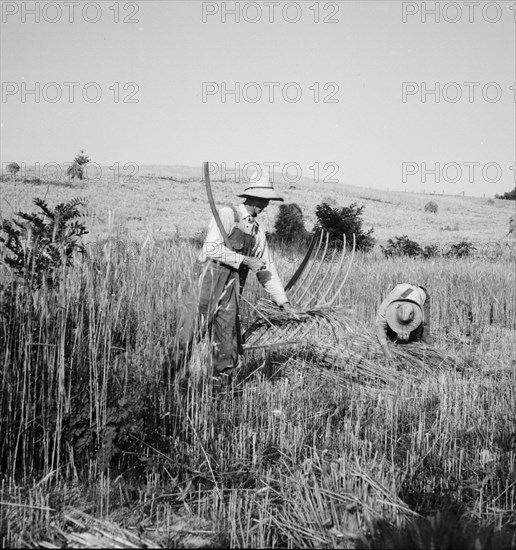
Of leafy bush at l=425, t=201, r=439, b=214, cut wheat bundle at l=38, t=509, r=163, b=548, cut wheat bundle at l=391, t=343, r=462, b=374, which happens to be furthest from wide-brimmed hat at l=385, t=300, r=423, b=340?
leafy bush at l=425, t=201, r=439, b=214

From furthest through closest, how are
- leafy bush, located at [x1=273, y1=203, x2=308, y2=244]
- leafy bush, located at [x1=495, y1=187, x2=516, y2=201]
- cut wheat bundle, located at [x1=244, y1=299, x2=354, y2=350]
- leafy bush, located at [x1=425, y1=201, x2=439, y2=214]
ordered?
leafy bush, located at [x1=495, y1=187, x2=516, y2=201] < leafy bush, located at [x1=425, y1=201, x2=439, y2=214] < leafy bush, located at [x1=273, y1=203, x2=308, y2=244] < cut wheat bundle, located at [x1=244, y1=299, x2=354, y2=350]

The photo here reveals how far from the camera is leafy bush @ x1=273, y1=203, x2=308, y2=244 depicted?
15.2m

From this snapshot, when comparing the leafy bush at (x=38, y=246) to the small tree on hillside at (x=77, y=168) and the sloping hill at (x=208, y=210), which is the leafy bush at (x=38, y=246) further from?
the small tree on hillside at (x=77, y=168)

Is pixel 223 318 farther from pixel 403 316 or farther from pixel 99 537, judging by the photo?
pixel 99 537

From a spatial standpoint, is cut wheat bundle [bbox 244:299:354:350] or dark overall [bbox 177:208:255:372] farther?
dark overall [bbox 177:208:255:372]

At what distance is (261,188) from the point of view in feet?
14.8

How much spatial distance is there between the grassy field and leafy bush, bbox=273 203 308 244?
35.6 ft

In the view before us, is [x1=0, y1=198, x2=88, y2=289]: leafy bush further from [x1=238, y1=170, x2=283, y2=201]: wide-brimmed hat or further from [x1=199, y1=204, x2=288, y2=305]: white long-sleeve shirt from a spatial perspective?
[x1=238, y1=170, x2=283, y2=201]: wide-brimmed hat

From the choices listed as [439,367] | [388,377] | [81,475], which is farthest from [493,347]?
[81,475]

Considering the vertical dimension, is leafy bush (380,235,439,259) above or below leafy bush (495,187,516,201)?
below

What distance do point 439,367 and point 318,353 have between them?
1.10 metres

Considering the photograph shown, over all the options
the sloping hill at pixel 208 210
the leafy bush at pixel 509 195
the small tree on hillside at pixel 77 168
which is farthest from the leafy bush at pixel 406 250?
the leafy bush at pixel 509 195

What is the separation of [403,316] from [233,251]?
1.76m

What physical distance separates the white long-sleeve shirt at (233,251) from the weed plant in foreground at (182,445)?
40 cm
